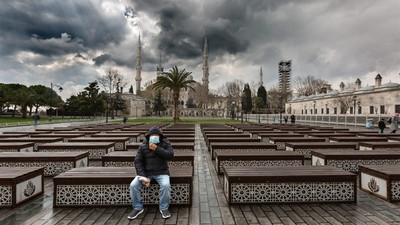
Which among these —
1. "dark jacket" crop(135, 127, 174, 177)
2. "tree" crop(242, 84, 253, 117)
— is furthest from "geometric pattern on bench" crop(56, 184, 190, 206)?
"tree" crop(242, 84, 253, 117)

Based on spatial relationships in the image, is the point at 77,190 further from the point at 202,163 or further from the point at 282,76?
the point at 282,76

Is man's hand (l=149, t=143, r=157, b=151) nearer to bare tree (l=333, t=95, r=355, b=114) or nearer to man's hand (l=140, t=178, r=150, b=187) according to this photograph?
man's hand (l=140, t=178, r=150, b=187)

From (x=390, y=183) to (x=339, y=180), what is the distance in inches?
43.6

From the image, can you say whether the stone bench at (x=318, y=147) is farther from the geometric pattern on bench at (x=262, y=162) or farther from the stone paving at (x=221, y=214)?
the stone paving at (x=221, y=214)

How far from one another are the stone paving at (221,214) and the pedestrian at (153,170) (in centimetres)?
22

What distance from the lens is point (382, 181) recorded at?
16.4ft

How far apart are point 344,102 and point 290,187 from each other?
63894 millimetres

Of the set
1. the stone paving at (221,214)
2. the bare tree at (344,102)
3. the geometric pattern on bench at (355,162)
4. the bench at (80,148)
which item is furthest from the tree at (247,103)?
the stone paving at (221,214)

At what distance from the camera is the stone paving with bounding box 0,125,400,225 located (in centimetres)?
402

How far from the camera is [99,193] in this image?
462cm

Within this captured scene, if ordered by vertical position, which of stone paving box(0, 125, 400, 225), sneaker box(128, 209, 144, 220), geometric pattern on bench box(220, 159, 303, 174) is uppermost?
geometric pattern on bench box(220, 159, 303, 174)

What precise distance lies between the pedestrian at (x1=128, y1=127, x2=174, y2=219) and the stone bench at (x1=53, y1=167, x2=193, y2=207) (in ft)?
0.85

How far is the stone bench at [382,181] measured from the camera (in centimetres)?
480

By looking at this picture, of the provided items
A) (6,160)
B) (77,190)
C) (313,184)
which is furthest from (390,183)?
(6,160)
